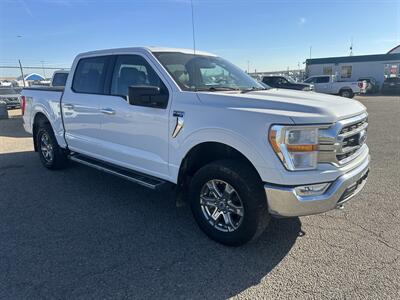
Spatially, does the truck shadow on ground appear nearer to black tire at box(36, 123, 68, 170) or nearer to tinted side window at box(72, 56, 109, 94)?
black tire at box(36, 123, 68, 170)

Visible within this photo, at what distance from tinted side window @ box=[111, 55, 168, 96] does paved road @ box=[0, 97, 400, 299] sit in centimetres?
160

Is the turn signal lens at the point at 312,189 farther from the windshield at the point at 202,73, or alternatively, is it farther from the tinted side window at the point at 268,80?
the tinted side window at the point at 268,80

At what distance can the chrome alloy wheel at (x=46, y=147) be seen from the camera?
238 inches

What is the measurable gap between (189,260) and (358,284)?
151 centimetres

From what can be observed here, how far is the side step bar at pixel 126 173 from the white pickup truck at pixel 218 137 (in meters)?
0.02

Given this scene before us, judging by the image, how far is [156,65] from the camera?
3848mm

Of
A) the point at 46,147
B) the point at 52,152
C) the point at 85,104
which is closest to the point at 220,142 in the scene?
the point at 85,104

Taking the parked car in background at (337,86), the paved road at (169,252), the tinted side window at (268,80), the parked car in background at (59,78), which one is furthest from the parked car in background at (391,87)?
the paved road at (169,252)

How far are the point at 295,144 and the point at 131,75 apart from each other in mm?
2462

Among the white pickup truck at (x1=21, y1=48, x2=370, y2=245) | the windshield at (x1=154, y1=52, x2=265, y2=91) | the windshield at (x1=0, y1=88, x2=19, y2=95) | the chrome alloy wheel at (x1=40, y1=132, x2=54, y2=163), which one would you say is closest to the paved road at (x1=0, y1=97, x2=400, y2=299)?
the white pickup truck at (x1=21, y1=48, x2=370, y2=245)

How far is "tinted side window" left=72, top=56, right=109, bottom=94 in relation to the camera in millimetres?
4700

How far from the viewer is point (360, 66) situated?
37.5 m

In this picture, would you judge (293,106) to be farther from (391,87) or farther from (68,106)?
(391,87)

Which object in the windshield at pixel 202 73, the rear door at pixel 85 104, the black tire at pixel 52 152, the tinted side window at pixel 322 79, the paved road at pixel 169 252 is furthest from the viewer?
the tinted side window at pixel 322 79
